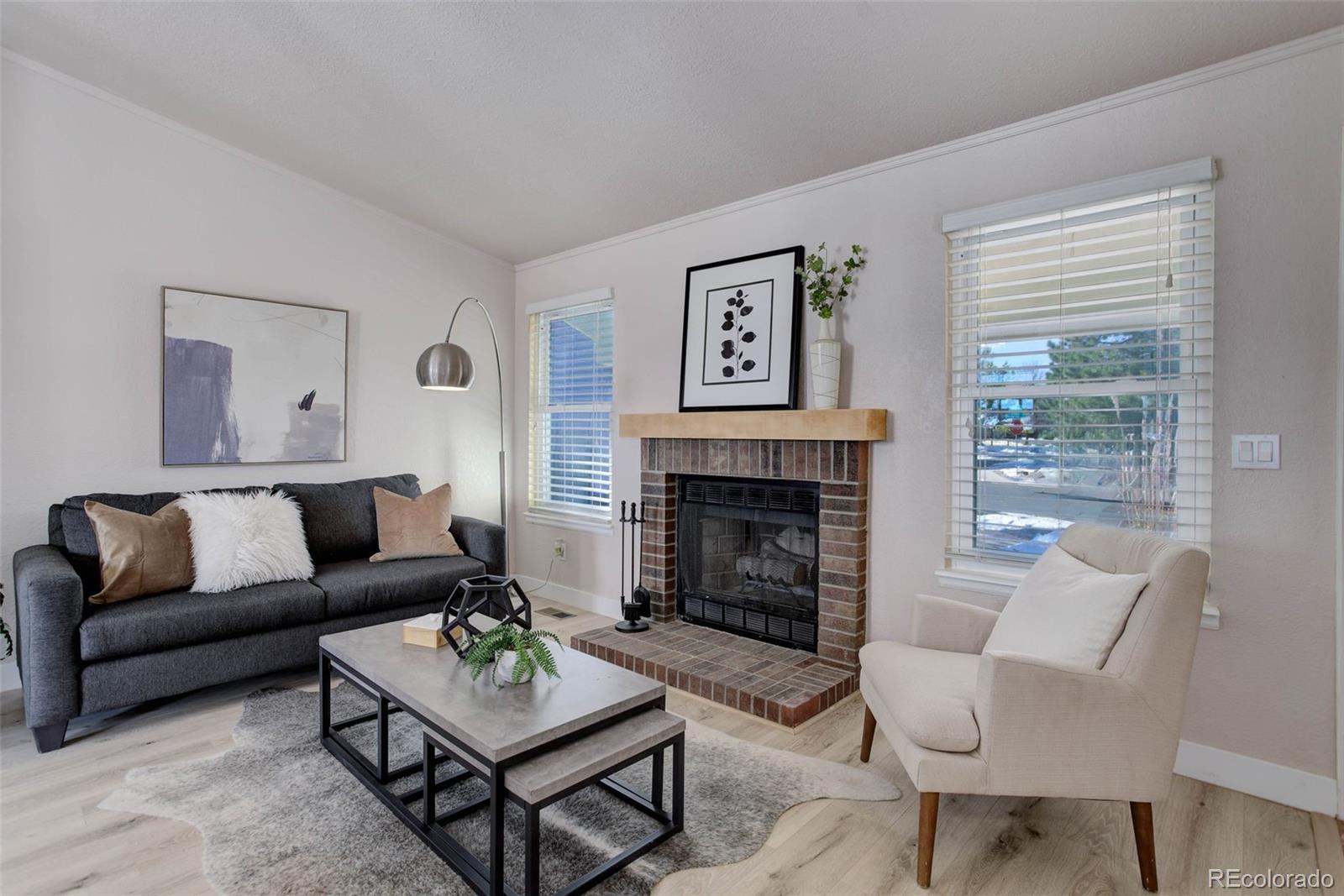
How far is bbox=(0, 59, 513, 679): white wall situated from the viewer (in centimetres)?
313

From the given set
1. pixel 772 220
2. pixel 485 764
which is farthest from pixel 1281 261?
pixel 485 764

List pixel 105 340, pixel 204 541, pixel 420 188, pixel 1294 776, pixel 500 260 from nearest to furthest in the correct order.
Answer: pixel 1294 776, pixel 204 541, pixel 105 340, pixel 420 188, pixel 500 260

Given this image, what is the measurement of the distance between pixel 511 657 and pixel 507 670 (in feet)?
0.13

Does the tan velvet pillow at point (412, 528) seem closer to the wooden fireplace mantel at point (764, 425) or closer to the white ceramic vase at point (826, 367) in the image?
the wooden fireplace mantel at point (764, 425)

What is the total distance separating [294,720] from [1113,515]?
10.8 ft

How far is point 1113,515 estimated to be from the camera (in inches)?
99.6

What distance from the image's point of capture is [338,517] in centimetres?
377

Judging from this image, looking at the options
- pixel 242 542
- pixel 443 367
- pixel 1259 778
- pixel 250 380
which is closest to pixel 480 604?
pixel 242 542

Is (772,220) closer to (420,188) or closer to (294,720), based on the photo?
(420,188)

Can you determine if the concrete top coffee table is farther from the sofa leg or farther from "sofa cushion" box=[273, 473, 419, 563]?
"sofa cushion" box=[273, 473, 419, 563]

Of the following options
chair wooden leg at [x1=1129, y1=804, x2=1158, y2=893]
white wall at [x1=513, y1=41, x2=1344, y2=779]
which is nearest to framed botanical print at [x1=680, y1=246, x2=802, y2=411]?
white wall at [x1=513, y1=41, x2=1344, y2=779]

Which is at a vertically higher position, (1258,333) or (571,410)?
(1258,333)

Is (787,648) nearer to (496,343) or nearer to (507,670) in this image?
(507,670)
